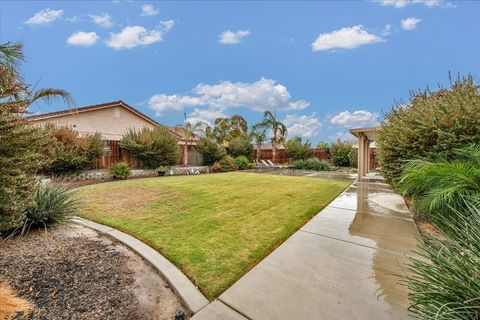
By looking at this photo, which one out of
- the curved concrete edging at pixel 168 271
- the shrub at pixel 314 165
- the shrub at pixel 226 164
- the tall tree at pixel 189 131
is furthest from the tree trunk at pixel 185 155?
the curved concrete edging at pixel 168 271

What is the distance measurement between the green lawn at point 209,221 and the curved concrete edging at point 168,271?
0.09 m

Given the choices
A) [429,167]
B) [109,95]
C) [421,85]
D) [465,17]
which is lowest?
[429,167]

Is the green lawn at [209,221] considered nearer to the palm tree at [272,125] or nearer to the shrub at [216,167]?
the shrub at [216,167]

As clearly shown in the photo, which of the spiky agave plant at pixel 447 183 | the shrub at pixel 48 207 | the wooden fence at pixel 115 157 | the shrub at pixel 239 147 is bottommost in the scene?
the shrub at pixel 48 207

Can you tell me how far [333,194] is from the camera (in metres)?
7.61

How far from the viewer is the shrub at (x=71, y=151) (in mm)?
9762

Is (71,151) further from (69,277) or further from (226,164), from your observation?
(226,164)

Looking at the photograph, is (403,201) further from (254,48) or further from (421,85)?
(254,48)

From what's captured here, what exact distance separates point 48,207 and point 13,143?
199 centimetres

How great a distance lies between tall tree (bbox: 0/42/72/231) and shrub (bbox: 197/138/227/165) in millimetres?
14376

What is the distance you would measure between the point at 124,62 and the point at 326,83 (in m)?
15.0

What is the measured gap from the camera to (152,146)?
550 inches

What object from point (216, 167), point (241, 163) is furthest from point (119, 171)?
point (241, 163)

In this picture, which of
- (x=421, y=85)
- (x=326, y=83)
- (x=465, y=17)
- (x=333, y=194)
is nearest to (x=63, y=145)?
(x=333, y=194)
